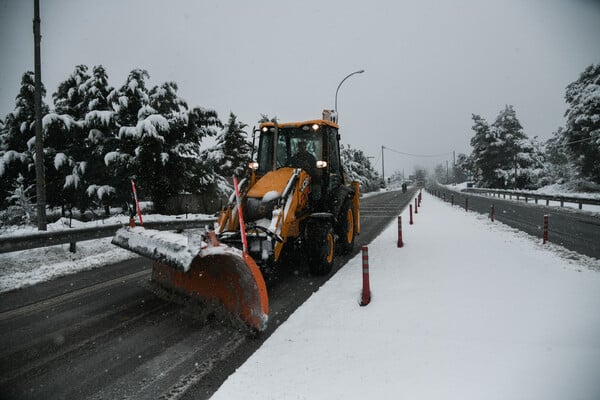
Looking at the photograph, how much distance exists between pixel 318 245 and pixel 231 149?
2306 cm

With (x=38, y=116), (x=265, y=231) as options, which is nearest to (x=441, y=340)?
(x=265, y=231)

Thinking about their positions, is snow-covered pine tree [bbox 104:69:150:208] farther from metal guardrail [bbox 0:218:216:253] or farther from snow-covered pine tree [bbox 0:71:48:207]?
metal guardrail [bbox 0:218:216:253]

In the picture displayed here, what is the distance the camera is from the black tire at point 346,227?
8.63 m

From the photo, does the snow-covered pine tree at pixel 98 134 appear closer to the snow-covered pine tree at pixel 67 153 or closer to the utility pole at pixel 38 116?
the snow-covered pine tree at pixel 67 153

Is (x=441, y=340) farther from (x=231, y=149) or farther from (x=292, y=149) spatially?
(x=231, y=149)

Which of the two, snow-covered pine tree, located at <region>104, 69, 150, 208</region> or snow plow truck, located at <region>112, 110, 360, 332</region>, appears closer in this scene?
snow plow truck, located at <region>112, 110, 360, 332</region>

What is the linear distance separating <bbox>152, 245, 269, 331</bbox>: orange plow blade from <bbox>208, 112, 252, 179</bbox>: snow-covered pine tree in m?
22.6

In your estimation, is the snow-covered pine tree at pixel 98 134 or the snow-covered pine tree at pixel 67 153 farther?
the snow-covered pine tree at pixel 98 134

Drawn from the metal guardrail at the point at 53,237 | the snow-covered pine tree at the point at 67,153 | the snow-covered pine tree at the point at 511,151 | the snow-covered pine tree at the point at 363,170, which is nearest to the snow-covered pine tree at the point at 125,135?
the snow-covered pine tree at the point at 67,153

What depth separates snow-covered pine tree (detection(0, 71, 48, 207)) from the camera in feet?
51.4

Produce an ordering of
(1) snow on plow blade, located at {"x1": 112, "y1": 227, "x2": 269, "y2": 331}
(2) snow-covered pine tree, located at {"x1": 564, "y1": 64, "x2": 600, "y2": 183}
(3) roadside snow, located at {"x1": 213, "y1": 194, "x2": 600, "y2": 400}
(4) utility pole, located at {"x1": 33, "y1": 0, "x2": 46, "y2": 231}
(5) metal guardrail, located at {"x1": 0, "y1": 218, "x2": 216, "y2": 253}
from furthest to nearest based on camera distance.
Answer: (2) snow-covered pine tree, located at {"x1": 564, "y1": 64, "x2": 600, "y2": 183}, (4) utility pole, located at {"x1": 33, "y1": 0, "x2": 46, "y2": 231}, (5) metal guardrail, located at {"x1": 0, "y1": 218, "x2": 216, "y2": 253}, (1) snow on plow blade, located at {"x1": 112, "y1": 227, "x2": 269, "y2": 331}, (3) roadside snow, located at {"x1": 213, "y1": 194, "x2": 600, "y2": 400}

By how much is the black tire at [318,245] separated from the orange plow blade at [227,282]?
232cm

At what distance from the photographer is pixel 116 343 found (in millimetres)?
4141

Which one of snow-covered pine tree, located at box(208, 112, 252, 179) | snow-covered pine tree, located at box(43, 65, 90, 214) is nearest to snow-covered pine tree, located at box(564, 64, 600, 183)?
snow-covered pine tree, located at box(208, 112, 252, 179)
